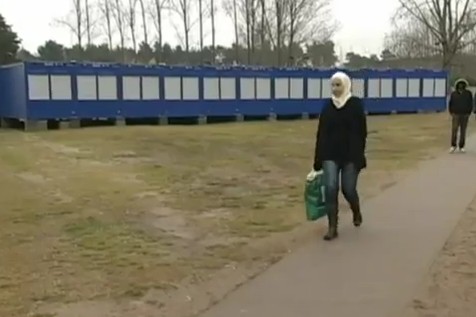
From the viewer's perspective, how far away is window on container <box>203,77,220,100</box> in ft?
116

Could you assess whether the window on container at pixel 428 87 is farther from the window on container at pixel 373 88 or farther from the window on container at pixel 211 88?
the window on container at pixel 211 88

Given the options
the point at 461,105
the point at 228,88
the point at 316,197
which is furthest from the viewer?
the point at 228,88

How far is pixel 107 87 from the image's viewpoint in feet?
106

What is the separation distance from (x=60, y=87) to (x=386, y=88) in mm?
18778

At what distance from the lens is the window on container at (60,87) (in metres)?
30.7

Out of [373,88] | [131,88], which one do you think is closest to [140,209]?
[131,88]

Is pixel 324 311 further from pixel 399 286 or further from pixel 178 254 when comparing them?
pixel 178 254

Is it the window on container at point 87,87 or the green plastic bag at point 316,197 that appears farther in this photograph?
the window on container at point 87,87

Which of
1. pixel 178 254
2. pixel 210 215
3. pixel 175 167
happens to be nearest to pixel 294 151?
pixel 175 167

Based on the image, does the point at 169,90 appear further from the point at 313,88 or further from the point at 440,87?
the point at 440,87

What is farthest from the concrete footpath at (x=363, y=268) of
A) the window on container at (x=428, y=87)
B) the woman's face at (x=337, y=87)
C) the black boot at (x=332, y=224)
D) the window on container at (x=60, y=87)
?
the window on container at (x=428, y=87)

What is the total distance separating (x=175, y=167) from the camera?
661 inches

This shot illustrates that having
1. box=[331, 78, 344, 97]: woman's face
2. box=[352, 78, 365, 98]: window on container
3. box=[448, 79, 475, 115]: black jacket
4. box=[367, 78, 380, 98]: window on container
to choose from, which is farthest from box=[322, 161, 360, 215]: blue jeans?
box=[367, 78, 380, 98]: window on container

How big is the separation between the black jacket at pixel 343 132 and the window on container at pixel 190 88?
2619cm
